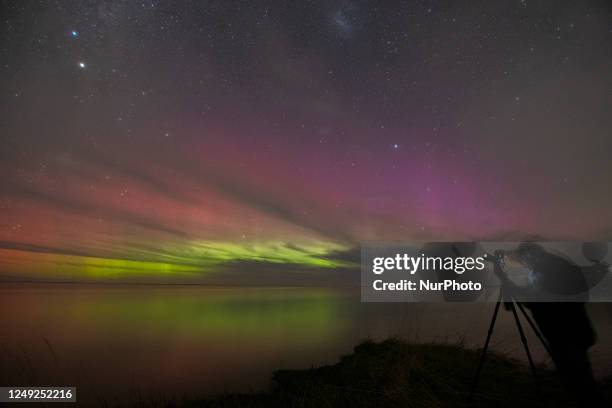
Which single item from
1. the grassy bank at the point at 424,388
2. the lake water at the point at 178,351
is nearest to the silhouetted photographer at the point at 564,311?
the grassy bank at the point at 424,388

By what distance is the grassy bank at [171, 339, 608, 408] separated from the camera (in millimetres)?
3852

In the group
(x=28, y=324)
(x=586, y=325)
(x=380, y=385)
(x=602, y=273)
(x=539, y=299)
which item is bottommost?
(x=28, y=324)

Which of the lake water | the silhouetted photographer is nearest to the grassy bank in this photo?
the silhouetted photographer

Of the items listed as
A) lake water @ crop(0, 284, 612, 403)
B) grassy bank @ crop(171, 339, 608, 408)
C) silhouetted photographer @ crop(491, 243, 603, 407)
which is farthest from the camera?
lake water @ crop(0, 284, 612, 403)

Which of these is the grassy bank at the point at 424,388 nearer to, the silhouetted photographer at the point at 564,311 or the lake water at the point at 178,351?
the silhouetted photographer at the point at 564,311

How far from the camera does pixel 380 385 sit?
14.4 feet

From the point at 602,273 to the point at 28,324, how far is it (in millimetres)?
28341

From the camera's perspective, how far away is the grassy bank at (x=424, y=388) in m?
3.85

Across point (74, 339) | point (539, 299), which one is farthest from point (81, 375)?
point (539, 299)

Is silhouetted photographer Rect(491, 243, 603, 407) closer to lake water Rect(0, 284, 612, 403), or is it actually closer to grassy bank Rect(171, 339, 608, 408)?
grassy bank Rect(171, 339, 608, 408)

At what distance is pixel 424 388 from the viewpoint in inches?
163

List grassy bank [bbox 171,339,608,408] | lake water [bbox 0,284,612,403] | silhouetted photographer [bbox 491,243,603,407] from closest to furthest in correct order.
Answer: silhouetted photographer [bbox 491,243,603,407] < grassy bank [bbox 171,339,608,408] < lake water [bbox 0,284,612,403]

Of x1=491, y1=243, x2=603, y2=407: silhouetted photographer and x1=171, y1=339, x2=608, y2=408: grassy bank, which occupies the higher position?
x1=491, y1=243, x2=603, y2=407: silhouetted photographer

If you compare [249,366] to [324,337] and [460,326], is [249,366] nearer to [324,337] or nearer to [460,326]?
[324,337]
